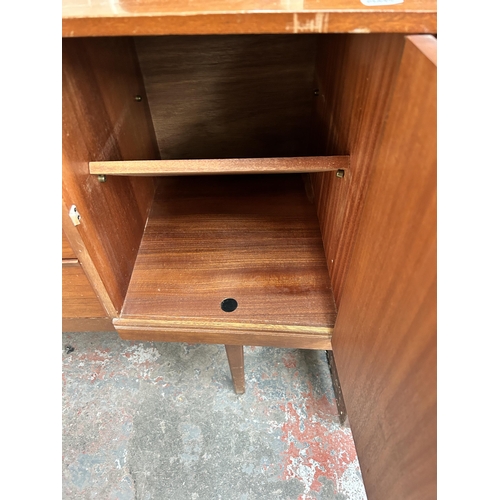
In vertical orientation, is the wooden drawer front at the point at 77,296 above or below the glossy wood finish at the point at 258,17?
below

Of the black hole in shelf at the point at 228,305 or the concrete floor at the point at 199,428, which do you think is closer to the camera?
the black hole in shelf at the point at 228,305

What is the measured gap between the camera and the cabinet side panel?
0.48 meters

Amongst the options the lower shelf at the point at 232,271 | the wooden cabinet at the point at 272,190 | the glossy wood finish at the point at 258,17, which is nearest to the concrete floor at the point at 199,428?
the wooden cabinet at the point at 272,190

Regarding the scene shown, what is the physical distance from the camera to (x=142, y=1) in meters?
0.34

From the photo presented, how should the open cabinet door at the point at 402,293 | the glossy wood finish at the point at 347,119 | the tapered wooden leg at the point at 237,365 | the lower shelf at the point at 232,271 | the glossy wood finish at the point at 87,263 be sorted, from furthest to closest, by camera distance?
1. the tapered wooden leg at the point at 237,365
2. the lower shelf at the point at 232,271
3. the glossy wood finish at the point at 87,263
4. the glossy wood finish at the point at 347,119
5. the open cabinet door at the point at 402,293

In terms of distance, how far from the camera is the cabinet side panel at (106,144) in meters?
0.48

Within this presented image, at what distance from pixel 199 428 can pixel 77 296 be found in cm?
42

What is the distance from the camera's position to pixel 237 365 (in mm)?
803

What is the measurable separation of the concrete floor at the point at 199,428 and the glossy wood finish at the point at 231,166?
563mm

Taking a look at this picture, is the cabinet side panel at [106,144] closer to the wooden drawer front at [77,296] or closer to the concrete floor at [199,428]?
the wooden drawer front at [77,296]

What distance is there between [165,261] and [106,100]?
0.91ft

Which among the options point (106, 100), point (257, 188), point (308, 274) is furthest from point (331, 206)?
point (106, 100)

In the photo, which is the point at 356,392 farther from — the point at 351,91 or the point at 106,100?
the point at 106,100
